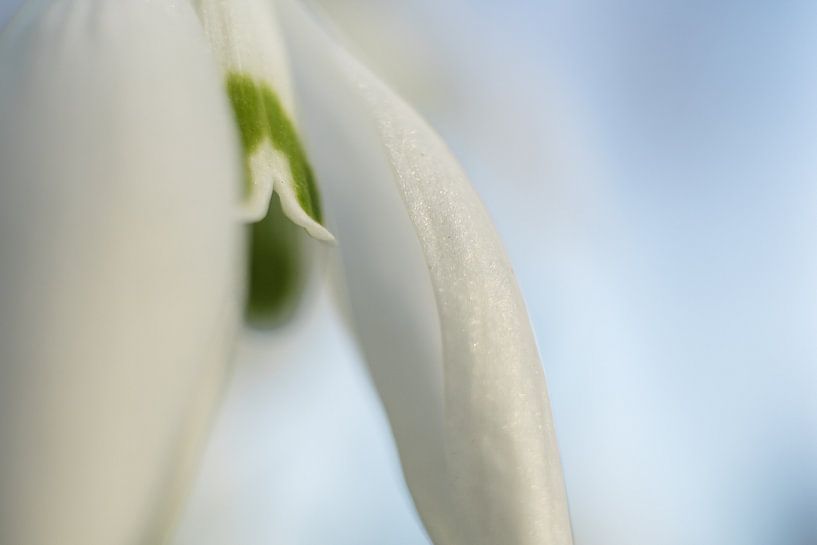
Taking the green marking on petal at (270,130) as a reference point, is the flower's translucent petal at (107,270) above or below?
below

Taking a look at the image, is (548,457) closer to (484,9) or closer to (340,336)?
(340,336)

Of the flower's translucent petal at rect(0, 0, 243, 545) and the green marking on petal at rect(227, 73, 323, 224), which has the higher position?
the green marking on petal at rect(227, 73, 323, 224)

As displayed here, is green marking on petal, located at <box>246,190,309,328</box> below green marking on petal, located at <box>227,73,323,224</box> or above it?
below

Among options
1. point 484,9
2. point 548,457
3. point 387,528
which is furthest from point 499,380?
point 484,9
